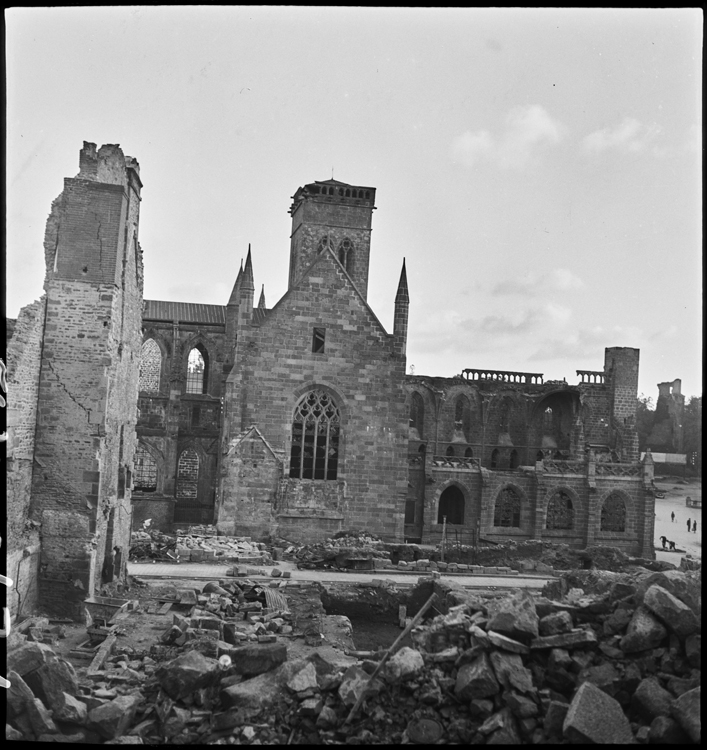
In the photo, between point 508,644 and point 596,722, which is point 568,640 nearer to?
point 508,644

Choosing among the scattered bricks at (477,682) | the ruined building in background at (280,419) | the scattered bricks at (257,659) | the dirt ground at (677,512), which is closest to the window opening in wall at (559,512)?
the ruined building in background at (280,419)

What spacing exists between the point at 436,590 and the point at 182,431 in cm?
2662

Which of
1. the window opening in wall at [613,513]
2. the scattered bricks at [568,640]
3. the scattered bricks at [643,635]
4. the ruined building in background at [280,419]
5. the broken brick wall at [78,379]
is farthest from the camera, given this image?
the window opening in wall at [613,513]

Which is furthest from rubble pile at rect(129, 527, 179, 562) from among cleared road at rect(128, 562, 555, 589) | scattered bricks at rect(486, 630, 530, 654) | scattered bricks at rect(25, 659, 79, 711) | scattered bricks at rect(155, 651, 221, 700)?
scattered bricks at rect(486, 630, 530, 654)

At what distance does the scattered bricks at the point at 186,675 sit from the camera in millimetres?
10328

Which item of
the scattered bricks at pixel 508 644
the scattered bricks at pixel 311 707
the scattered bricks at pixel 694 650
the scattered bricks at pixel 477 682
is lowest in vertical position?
the scattered bricks at pixel 311 707

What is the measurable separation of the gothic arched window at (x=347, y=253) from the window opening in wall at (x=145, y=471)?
15.0m

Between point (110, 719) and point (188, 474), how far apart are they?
116 ft

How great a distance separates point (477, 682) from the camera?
31.9ft

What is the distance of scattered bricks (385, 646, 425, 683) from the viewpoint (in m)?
10.1

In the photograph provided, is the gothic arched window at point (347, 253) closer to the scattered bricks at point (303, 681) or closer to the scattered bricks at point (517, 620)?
the scattered bricks at point (517, 620)

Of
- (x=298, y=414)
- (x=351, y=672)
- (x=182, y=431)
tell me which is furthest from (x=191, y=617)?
(x=182, y=431)

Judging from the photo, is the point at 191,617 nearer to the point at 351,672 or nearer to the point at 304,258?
the point at 351,672

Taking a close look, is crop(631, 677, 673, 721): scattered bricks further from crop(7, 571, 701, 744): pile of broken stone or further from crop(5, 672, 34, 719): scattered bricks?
crop(5, 672, 34, 719): scattered bricks
